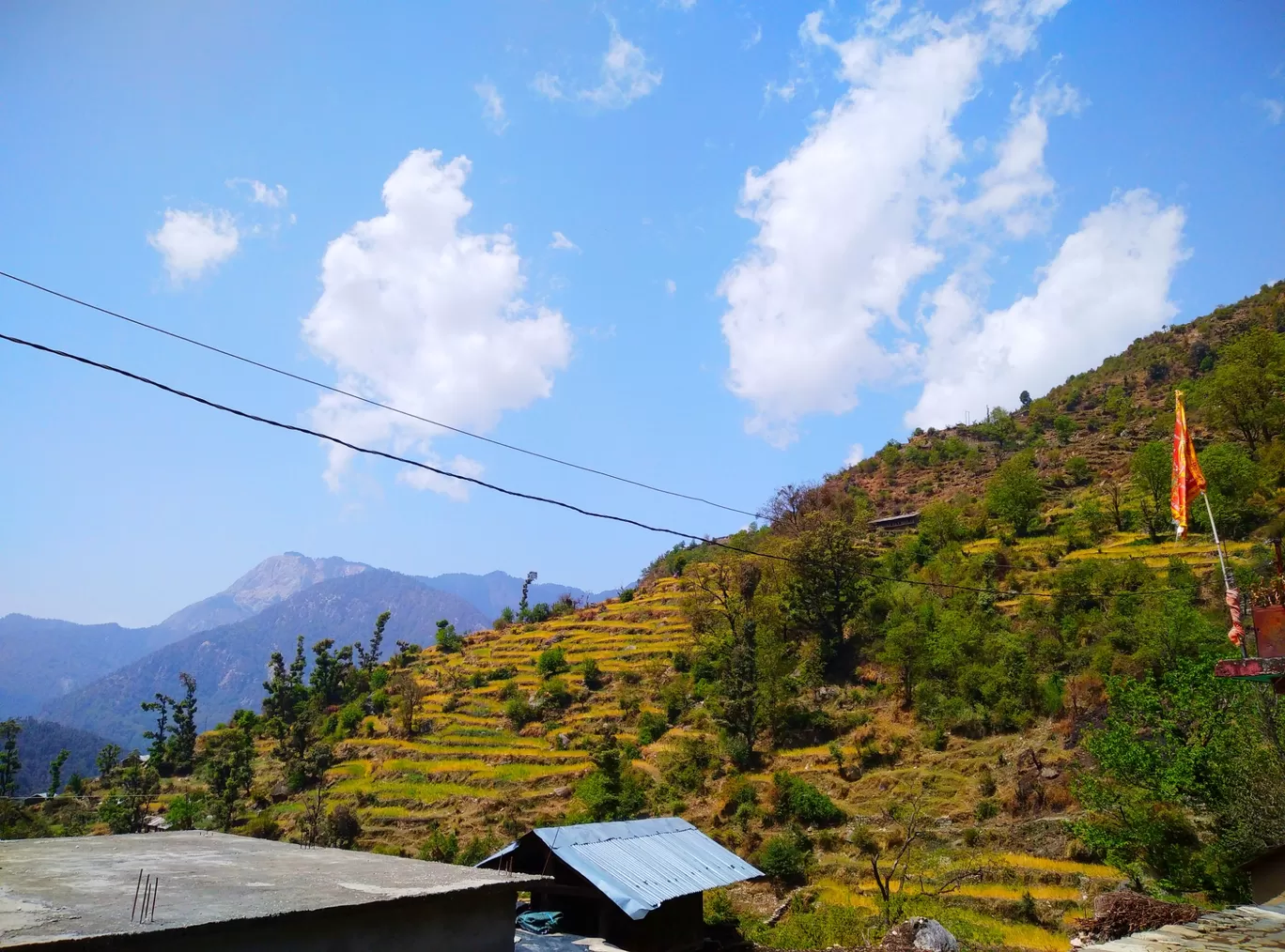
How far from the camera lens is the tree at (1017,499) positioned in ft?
191

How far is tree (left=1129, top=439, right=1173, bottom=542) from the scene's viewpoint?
4897 centimetres

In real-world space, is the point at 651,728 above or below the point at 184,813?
above

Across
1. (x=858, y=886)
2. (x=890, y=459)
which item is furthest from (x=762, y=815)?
(x=890, y=459)

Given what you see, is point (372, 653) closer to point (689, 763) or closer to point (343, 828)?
point (343, 828)

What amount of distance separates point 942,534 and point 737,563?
1599 cm

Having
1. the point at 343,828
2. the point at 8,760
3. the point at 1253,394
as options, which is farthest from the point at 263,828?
the point at 1253,394

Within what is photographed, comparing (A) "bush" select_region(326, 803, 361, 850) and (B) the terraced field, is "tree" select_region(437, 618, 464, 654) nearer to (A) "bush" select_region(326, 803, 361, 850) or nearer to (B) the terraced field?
(B) the terraced field

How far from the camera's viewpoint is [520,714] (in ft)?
168

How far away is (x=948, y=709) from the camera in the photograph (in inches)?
1478

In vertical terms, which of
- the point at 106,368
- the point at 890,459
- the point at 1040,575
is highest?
the point at 890,459

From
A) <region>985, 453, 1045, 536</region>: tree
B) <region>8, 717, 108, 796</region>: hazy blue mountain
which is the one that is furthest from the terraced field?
<region>8, 717, 108, 796</region>: hazy blue mountain

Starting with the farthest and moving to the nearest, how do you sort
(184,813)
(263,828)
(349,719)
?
1. (349,719)
2. (184,813)
3. (263,828)

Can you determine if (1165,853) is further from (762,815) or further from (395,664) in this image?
(395,664)

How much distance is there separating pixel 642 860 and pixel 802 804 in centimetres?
2120
